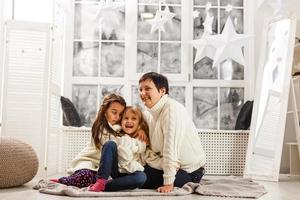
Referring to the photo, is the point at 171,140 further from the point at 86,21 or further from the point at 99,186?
the point at 86,21

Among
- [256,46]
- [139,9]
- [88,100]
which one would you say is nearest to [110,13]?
[139,9]

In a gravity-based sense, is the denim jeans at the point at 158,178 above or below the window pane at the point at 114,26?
below

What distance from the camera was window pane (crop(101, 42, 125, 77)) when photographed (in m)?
4.80

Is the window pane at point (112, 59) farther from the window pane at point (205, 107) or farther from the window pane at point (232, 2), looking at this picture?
the window pane at point (232, 2)

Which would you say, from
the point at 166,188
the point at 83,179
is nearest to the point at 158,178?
the point at 166,188

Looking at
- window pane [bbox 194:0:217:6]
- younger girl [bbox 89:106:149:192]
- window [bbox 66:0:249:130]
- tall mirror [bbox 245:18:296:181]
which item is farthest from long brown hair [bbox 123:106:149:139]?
window pane [bbox 194:0:217:6]

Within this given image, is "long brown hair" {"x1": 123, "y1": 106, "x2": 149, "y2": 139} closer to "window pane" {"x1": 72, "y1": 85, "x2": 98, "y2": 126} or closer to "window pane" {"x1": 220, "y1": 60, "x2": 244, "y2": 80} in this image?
"window pane" {"x1": 72, "y1": 85, "x2": 98, "y2": 126}

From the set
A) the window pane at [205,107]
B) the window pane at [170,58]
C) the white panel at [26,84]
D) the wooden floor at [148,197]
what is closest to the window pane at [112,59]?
the window pane at [170,58]

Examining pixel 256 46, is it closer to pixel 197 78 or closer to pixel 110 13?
pixel 197 78

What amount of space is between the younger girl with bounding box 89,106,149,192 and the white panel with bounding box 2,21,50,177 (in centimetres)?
130

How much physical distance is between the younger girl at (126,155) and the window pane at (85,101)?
6.71ft

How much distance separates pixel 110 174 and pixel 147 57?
2.45 meters

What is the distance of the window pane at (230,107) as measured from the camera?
474cm

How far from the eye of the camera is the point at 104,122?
280 centimetres
